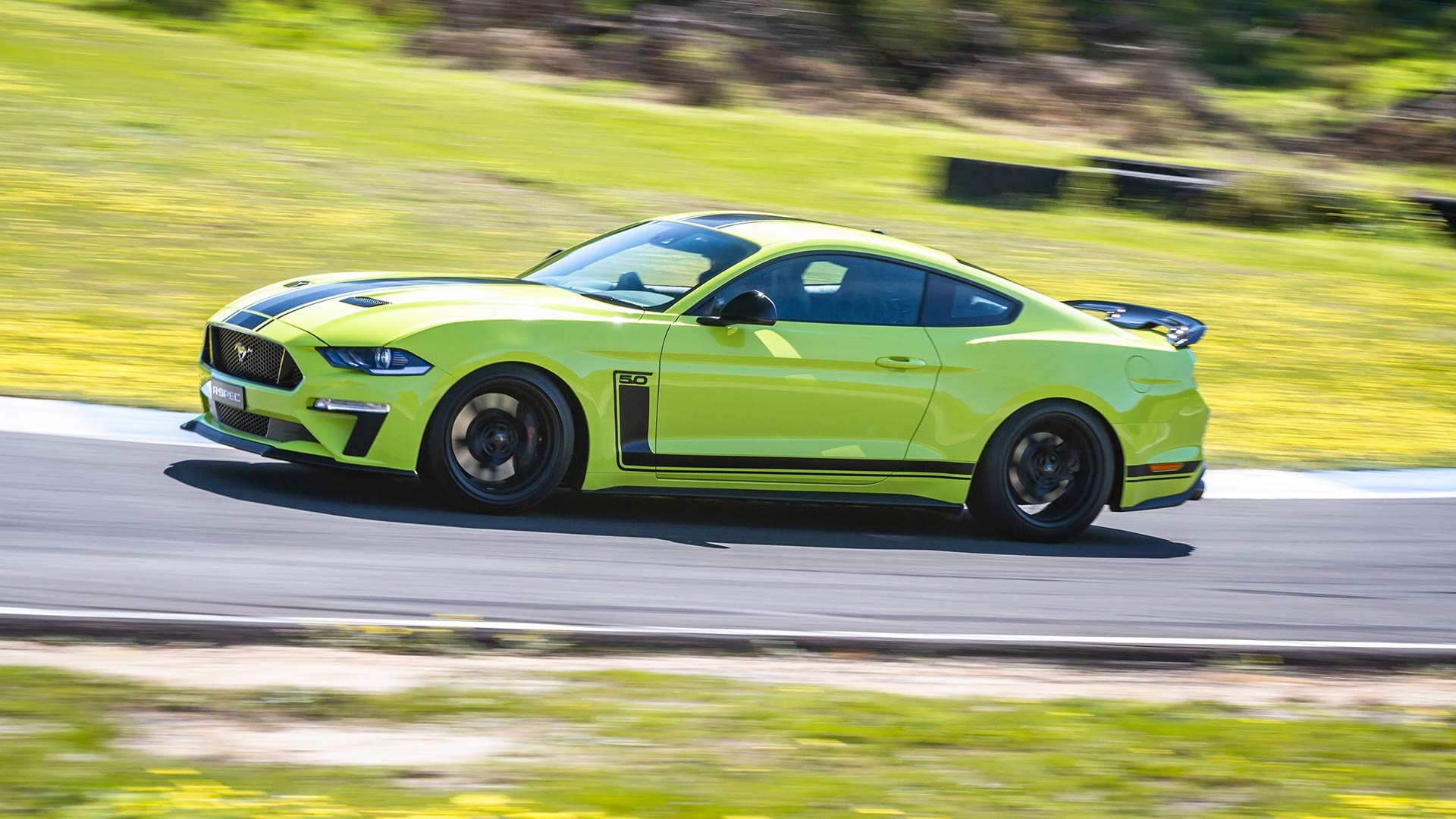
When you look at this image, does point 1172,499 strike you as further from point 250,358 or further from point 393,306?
point 250,358

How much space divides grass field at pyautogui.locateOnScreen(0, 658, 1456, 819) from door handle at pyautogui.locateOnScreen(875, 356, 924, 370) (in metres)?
2.39

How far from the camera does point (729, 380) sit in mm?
7367

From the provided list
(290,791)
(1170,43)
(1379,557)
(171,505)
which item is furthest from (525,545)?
(1170,43)

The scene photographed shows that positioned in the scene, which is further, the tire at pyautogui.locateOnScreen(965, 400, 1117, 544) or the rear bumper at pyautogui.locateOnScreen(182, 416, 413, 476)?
the tire at pyautogui.locateOnScreen(965, 400, 1117, 544)

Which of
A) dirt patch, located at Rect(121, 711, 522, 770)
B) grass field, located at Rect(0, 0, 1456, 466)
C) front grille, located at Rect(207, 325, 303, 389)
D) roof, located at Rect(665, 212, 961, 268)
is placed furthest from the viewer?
grass field, located at Rect(0, 0, 1456, 466)

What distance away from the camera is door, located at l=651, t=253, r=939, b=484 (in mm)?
7336

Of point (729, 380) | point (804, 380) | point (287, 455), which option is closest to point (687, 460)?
point (729, 380)

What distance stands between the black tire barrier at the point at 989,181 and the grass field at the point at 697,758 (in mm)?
14889

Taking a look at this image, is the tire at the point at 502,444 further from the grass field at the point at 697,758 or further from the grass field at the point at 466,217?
the grass field at the point at 466,217

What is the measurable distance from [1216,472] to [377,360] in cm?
600

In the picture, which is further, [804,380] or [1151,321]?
[1151,321]

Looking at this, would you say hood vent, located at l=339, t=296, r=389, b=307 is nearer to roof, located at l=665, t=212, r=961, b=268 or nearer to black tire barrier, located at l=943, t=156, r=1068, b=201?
roof, located at l=665, t=212, r=961, b=268

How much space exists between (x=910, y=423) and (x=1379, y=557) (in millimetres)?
2719

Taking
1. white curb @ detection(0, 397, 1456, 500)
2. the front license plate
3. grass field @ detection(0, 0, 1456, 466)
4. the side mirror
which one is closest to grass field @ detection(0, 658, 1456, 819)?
the side mirror
